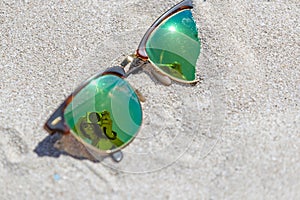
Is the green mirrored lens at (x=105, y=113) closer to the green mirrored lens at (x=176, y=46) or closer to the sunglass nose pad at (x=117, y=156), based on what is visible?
the sunglass nose pad at (x=117, y=156)

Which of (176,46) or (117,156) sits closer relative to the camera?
(117,156)

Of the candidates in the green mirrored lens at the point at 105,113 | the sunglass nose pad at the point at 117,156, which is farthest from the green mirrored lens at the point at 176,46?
the sunglass nose pad at the point at 117,156

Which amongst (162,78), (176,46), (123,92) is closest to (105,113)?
(123,92)

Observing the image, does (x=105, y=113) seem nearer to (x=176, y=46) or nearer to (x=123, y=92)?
Answer: (x=123, y=92)

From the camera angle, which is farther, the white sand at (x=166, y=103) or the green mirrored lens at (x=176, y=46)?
the green mirrored lens at (x=176, y=46)

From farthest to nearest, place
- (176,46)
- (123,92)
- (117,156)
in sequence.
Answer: (176,46)
(123,92)
(117,156)

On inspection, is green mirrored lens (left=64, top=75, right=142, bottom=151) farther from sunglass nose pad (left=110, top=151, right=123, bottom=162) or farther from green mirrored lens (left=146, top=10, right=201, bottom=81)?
green mirrored lens (left=146, top=10, right=201, bottom=81)

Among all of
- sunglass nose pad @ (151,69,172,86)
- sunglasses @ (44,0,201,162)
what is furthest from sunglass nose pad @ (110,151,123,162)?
sunglass nose pad @ (151,69,172,86)
